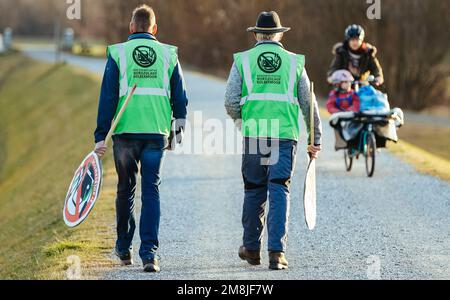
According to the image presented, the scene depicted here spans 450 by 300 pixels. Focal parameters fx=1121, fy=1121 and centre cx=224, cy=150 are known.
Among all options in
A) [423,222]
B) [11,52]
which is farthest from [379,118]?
[11,52]

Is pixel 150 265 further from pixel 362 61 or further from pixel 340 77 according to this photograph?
pixel 362 61

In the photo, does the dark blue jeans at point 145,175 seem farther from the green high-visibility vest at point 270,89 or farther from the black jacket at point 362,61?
the black jacket at point 362,61

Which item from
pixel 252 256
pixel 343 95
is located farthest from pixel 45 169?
pixel 252 256

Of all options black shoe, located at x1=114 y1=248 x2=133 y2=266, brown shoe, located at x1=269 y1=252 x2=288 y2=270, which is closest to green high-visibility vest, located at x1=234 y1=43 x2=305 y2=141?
brown shoe, located at x1=269 y1=252 x2=288 y2=270

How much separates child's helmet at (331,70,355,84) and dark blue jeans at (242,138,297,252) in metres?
5.63

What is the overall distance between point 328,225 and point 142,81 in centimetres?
321

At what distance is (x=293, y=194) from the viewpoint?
1311 cm

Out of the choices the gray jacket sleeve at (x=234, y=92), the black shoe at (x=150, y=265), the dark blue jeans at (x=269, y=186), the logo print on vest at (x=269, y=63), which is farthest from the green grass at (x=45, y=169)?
the logo print on vest at (x=269, y=63)

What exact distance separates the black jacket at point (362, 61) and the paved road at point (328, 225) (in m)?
1.37

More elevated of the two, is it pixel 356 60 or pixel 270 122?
pixel 356 60

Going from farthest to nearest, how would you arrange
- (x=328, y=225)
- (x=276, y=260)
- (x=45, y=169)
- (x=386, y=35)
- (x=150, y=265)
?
(x=386, y=35), (x=45, y=169), (x=328, y=225), (x=276, y=260), (x=150, y=265)

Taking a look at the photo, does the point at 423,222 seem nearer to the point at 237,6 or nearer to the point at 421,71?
the point at 421,71

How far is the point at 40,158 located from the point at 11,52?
1566 inches

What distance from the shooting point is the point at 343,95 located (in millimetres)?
14523
